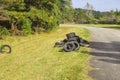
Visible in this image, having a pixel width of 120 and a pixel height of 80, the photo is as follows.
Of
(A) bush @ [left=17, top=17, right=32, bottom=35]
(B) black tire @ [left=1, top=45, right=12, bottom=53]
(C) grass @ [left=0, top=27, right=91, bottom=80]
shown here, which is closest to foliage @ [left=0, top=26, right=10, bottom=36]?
(A) bush @ [left=17, top=17, right=32, bottom=35]

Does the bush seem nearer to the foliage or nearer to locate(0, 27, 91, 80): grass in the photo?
the foliage

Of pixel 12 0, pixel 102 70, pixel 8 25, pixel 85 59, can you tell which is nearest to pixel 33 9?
pixel 8 25

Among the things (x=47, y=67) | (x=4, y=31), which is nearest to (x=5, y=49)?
(x=47, y=67)

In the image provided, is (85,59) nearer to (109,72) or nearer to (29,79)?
(109,72)

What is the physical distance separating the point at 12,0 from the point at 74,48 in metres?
12.0

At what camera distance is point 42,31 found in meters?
38.4

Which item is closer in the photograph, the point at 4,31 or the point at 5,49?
the point at 5,49

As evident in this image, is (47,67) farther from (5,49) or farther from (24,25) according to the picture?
(24,25)

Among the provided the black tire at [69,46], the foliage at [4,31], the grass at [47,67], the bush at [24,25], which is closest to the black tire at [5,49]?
the grass at [47,67]

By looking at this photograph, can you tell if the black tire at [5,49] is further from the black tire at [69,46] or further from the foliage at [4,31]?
the foliage at [4,31]

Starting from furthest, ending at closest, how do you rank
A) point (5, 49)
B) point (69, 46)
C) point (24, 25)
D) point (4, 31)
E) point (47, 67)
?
point (24, 25) → point (4, 31) → point (5, 49) → point (69, 46) → point (47, 67)

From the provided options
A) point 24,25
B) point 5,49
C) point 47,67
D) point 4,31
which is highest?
point 24,25

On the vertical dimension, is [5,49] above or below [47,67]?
below

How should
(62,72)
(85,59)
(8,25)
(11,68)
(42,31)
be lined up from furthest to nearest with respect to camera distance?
1. (42,31)
2. (8,25)
3. (85,59)
4. (11,68)
5. (62,72)
